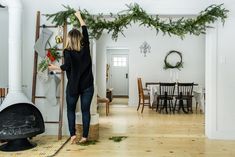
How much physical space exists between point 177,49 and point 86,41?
5873mm

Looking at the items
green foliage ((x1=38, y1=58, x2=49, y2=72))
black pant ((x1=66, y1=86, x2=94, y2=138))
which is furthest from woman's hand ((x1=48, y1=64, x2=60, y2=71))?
black pant ((x1=66, y1=86, x2=94, y2=138))

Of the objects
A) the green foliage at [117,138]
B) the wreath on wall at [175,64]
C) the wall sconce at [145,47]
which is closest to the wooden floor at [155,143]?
the green foliage at [117,138]

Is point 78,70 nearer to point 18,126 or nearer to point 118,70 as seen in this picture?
point 18,126

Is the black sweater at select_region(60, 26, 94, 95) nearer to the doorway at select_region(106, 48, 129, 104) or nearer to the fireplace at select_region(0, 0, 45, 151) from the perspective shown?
the fireplace at select_region(0, 0, 45, 151)

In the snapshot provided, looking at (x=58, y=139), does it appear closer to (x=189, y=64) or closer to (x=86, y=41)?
(x=86, y=41)

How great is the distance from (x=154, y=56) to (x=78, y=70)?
578 centimetres

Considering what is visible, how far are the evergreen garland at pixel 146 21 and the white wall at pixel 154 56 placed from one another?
4.88 m

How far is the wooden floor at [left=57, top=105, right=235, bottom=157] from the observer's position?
3584mm

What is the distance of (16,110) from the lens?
365cm

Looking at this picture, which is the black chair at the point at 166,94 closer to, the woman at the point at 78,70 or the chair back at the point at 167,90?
the chair back at the point at 167,90

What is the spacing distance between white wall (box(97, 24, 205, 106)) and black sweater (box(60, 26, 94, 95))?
5485 millimetres

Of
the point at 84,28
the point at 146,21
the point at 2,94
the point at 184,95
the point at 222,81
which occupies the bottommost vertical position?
the point at 184,95

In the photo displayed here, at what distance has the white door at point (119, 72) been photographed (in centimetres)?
1277

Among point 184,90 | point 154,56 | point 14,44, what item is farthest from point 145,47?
point 14,44
